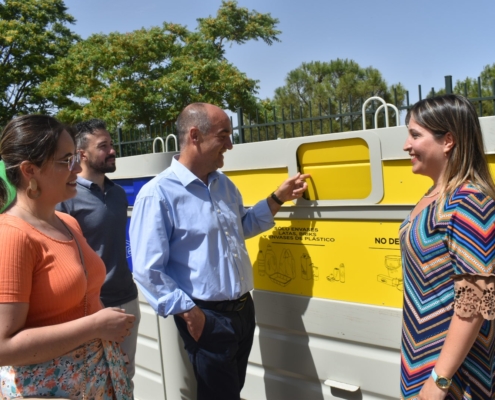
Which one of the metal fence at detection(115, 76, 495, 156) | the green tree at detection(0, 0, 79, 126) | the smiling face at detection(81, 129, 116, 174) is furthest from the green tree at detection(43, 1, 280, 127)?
the smiling face at detection(81, 129, 116, 174)

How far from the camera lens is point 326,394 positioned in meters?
2.39

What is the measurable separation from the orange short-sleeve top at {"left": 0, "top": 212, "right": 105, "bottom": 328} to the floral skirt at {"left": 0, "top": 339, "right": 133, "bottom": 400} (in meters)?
0.12

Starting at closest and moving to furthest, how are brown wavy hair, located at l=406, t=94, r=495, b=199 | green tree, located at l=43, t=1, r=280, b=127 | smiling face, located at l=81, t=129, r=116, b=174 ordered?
brown wavy hair, located at l=406, t=94, r=495, b=199
smiling face, located at l=81, t=129, r=116, b=174
green tree, located at l=43, t=1, r=280, b=127

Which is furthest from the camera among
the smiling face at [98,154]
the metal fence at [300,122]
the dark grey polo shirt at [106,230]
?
the metal fence at [300,122]

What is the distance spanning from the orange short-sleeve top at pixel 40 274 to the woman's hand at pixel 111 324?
11cm

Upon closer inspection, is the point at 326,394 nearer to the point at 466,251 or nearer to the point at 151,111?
the point at 466,251

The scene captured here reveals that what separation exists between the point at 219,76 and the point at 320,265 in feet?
57.2

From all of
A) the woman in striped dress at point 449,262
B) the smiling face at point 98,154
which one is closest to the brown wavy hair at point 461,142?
the woman in striped dress at point 449,262

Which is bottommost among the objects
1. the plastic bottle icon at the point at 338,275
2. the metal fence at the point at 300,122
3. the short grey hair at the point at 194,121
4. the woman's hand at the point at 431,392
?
the woman's hand at the point at 431,392

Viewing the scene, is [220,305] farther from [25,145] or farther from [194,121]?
[25,145]

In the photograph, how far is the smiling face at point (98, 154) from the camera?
3.02 m

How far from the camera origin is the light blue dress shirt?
7.39 ft

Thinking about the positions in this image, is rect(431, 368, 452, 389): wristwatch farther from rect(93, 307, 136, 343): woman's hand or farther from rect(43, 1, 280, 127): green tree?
rect(43, 1, 280, 127): green tree

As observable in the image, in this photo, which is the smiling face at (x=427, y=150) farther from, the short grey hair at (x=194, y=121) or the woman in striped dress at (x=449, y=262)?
the short grey hair at (x=194, y=121)
